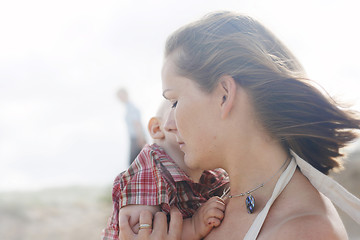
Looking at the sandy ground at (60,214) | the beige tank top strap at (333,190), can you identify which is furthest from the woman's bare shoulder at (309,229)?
the sandy ground at (60,214)

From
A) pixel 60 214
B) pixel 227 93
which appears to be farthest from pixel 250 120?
pixel 60 214

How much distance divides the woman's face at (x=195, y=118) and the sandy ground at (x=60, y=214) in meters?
8.26

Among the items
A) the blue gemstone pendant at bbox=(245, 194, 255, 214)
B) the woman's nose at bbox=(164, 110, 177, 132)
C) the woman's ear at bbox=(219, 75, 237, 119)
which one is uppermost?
the woman's ear at bbox=(219, 75, 237, 119)

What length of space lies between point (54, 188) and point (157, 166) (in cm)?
1474

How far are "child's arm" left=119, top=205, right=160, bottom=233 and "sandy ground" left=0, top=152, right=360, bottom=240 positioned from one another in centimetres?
820

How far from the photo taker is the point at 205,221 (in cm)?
173

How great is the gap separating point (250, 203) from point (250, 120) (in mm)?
306

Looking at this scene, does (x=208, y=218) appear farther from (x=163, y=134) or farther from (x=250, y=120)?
(x=163, y=134)

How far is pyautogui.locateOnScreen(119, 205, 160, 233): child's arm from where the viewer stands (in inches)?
70.7

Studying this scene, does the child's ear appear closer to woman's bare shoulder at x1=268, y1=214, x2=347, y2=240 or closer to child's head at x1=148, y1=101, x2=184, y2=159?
child's head at x1=148, y1=101, x2=184, y2=159

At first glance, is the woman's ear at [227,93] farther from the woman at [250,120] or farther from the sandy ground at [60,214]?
the sandy ground at [60,214]

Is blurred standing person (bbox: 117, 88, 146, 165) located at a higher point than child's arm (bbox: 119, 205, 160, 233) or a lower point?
lower

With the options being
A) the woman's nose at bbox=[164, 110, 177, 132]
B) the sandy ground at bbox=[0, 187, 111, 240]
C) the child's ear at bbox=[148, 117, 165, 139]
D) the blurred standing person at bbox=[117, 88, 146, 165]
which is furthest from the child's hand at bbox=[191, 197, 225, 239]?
the sandy ground at bbox=[0, 187, 111, 240]

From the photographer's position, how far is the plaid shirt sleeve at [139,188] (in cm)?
Answer: 185
